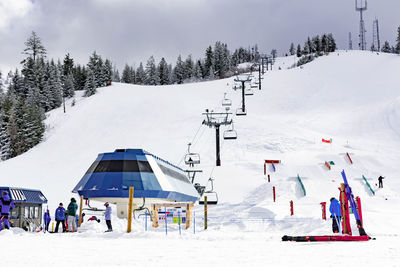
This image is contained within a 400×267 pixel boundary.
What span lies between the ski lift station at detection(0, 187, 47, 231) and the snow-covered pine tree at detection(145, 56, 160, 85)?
107 metres

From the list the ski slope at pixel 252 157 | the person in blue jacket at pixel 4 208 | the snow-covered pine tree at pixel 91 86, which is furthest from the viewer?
the snow-covered pine tree at pixel 91 86

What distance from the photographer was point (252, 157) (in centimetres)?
4581

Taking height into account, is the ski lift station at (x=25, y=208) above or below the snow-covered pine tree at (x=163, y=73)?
below

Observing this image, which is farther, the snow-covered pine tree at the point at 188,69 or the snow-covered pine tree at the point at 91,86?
the snow-covered pine tree at the point at 188,69

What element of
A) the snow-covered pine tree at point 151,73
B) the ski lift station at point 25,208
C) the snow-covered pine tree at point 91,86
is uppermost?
the snow-covered pine tree at point 151,73

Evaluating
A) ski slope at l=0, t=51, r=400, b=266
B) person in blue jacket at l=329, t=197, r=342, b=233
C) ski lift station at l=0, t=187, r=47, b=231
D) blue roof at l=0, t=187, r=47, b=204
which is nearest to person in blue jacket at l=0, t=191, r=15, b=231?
ski slope at l=0, t=51, r=400, b=266

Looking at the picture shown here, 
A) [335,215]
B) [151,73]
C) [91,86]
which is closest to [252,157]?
[335,215]

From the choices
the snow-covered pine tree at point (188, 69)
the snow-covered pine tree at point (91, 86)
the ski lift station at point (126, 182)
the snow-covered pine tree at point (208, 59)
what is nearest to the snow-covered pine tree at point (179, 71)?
the snow-covered pine tree at point (188, 69)

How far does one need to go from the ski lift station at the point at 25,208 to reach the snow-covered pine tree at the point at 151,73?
107m

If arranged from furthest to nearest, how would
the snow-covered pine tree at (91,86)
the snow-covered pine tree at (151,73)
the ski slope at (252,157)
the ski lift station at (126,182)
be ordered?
the snow-covered pine tree at (151,73) → the snow-covered pine tree at (91,86) → the ski lift station at (126,182) → the ski slope at (252,157)

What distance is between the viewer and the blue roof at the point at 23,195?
19766 mm

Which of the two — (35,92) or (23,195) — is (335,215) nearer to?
(23,195)

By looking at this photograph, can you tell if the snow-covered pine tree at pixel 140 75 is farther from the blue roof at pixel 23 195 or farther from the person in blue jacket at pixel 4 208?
the person in blue jacket at pixel 4 208

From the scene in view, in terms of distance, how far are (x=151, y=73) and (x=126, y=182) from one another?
4412 inches
